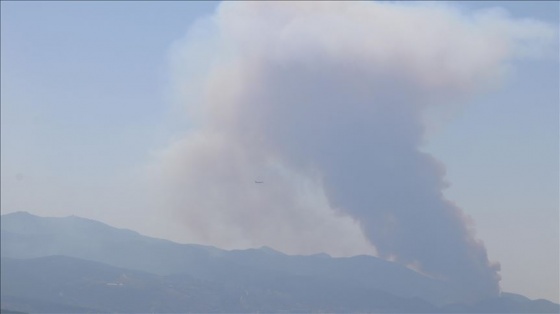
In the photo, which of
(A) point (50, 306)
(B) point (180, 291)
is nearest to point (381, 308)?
(B) point (180, 291)

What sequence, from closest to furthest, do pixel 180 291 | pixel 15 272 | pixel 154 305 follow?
pixel 15 272 → pixel 154 305 → pixel 180 291

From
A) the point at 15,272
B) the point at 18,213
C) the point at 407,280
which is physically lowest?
the point at 15,272

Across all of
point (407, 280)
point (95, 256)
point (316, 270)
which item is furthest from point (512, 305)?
point (95, 256)

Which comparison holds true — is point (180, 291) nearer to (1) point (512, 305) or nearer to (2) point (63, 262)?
(2) point (63, 262)

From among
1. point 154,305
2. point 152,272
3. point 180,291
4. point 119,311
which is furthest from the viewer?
point 152,272

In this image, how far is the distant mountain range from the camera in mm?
63125

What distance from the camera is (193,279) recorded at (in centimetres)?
8344

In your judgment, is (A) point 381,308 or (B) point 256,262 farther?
(B) point 256,262

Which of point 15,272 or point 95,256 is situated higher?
point 95,256

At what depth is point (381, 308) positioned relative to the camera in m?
85.8

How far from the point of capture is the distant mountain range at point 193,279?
63.1 meters

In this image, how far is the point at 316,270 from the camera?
94.1 meters

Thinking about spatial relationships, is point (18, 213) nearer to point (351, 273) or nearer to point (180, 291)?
point (180, 291)

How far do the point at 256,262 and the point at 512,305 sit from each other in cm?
2335
